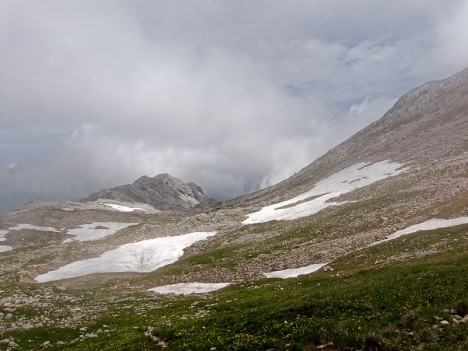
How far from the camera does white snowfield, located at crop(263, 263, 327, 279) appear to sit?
46.0 metres

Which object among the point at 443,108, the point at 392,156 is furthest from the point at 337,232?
the point at 443,108

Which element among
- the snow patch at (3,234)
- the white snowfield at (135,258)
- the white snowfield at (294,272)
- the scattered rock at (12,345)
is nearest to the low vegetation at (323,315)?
the scattered rock at (12,345)

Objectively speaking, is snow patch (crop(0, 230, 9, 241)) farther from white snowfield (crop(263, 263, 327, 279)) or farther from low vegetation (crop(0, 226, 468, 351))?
white snowfield (crop(263, 263, 327, 279))

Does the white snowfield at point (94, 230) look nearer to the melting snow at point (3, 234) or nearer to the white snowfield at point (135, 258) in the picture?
the melting snow at point (3, 234)

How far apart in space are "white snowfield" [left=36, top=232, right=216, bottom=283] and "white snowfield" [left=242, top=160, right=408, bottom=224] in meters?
18.1

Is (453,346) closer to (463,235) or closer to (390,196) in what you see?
(463,235)

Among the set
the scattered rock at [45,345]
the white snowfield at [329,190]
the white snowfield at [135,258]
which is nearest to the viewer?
the scattered rock at [45,345]

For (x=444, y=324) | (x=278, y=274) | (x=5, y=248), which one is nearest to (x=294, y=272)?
(x=278, y=274)

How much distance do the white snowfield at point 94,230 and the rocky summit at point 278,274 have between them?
0.65 m

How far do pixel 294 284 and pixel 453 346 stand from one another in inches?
943

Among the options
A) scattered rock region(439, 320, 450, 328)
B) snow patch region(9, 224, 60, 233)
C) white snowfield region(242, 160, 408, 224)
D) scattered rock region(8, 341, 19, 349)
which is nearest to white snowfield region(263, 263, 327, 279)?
scattered rock region(439, 320, 450, 328)

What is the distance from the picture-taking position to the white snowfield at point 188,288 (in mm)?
48175

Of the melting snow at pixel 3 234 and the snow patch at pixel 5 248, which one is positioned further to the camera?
the melting snow at pixel 3 234

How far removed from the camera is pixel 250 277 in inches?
1960
